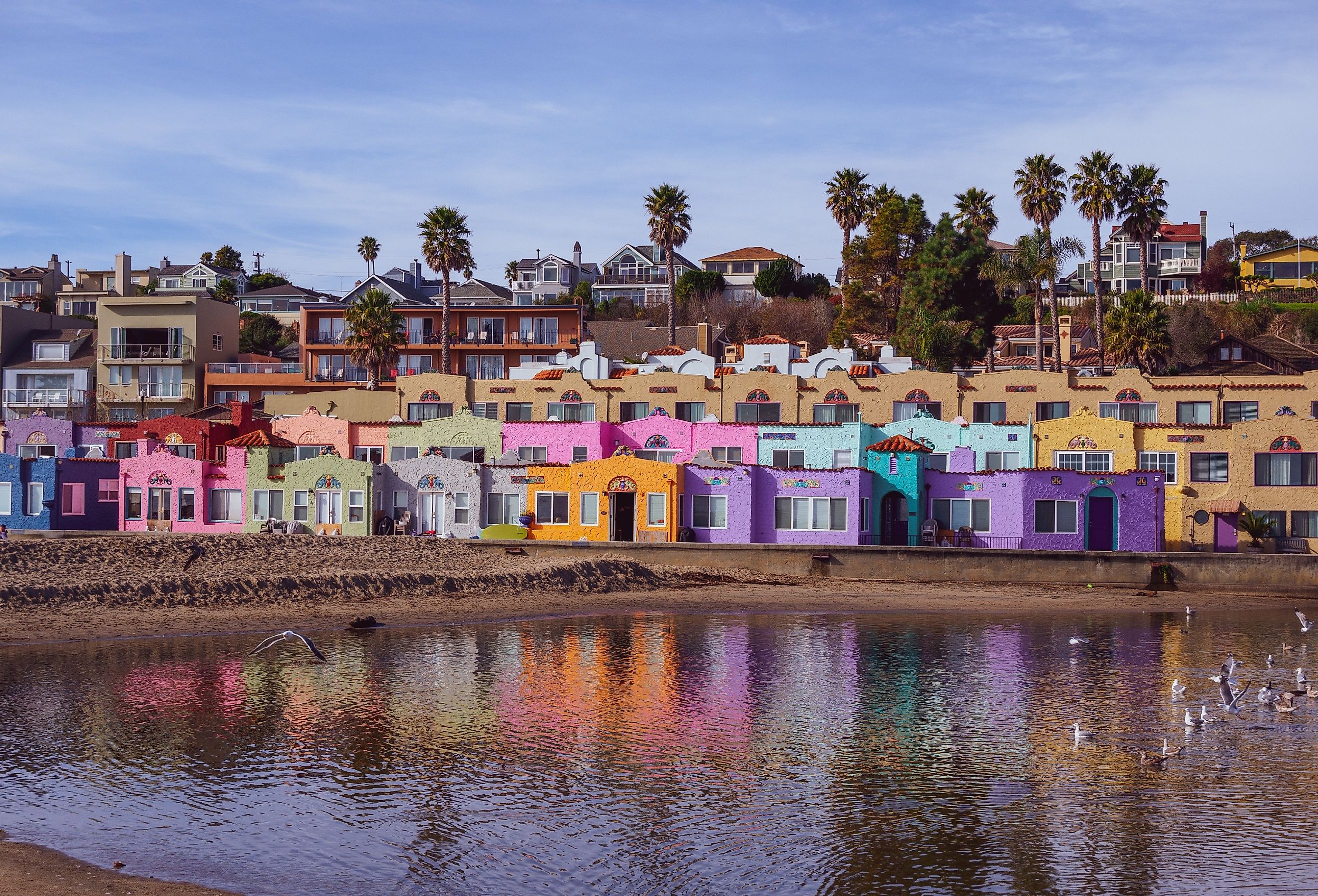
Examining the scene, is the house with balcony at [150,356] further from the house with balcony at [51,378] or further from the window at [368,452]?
the window at [368,452]

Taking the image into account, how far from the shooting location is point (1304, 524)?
59906 millimetres

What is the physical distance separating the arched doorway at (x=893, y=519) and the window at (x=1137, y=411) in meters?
15.7

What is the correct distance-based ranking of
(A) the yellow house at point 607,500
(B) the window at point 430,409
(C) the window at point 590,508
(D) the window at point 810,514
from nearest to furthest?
(D) the window at point 810,514
(A) the yellow house at point 607,500
(C) the window at point 590,508
(B) the window at point 430,409

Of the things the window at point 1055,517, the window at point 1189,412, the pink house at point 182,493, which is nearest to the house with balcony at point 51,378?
the pink house at point 182,493

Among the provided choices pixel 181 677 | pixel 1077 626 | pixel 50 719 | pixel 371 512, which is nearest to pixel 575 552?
pixel 371 512

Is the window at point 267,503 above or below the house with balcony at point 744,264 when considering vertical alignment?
below

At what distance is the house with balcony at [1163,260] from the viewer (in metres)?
120

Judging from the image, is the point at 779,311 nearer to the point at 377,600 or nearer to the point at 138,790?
the point at 377,600

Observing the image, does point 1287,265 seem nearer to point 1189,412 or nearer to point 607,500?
point 1189,412

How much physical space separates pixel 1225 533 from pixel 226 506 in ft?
160

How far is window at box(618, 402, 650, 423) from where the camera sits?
71.6 m

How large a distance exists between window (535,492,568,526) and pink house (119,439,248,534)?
15.1 meters

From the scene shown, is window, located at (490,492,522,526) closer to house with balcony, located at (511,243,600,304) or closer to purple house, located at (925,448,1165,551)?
purple house, located at (925,448,1165,551)

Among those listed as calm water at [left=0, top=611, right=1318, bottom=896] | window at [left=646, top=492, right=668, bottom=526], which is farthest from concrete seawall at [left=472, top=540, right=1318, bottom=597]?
calm water at [left=0, top=611, right=1318, bottom=896]
